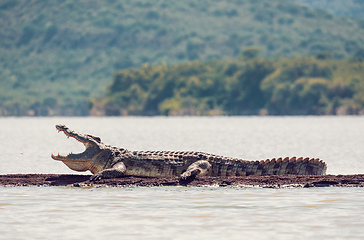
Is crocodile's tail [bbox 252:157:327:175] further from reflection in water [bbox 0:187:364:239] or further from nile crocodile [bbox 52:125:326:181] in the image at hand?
reflection in water [bbox 0:187:364:239]

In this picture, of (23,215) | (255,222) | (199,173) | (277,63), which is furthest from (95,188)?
(277,63)

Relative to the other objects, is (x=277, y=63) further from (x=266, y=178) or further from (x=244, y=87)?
(x=266, y=178)

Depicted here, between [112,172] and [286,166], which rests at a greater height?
[286,166]

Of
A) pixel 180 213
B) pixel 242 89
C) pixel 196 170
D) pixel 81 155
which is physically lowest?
pixel 180 213

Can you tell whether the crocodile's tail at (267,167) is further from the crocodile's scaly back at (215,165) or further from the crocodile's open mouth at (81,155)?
the crocodile's open mouth at (81,155)

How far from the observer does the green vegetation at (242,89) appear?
14075 cm

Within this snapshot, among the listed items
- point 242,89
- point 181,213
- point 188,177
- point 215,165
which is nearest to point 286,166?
point 215,165

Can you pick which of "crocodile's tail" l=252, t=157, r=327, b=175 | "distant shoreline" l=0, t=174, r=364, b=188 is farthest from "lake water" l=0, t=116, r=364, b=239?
"crocodile's tail" l=252, t=157, r=327, b=175

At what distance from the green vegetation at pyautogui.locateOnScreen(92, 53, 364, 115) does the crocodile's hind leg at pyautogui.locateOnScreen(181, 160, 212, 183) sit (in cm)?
11981

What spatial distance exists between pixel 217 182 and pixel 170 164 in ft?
5.10

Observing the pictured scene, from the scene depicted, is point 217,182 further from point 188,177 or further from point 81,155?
point 81,155

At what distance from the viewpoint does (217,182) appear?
1884 centimetres

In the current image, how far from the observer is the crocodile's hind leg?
1892 centimetres

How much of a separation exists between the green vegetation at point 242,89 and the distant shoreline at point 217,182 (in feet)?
394
